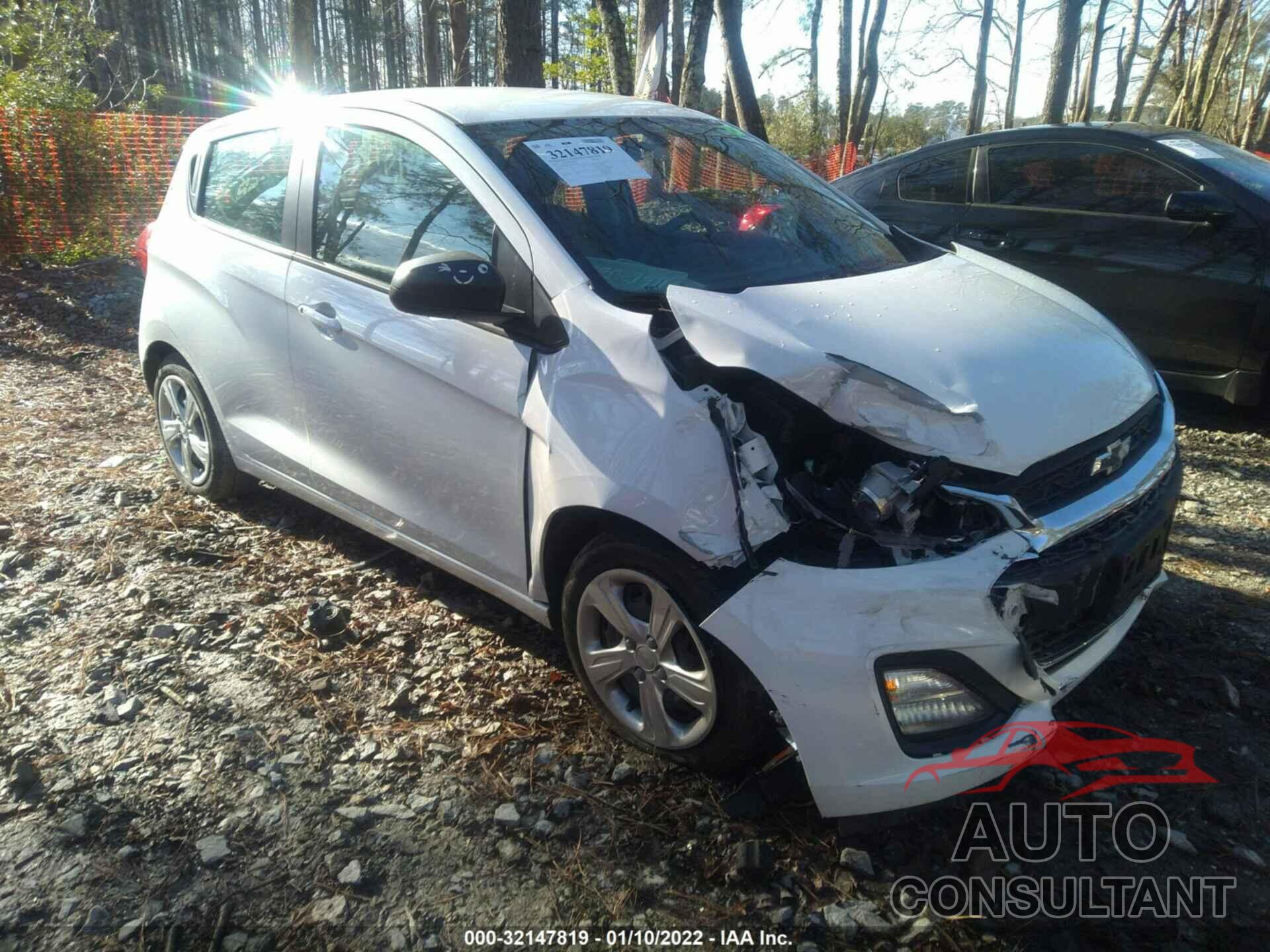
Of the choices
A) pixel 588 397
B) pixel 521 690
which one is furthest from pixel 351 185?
pixel 521 690

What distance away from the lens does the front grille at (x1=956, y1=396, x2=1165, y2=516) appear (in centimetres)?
231

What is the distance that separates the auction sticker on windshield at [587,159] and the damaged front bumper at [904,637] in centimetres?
147

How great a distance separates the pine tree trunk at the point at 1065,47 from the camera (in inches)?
615

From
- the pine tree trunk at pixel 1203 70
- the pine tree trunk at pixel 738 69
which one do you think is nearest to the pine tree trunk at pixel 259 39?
the pine tree trunk at pixel 1203 70

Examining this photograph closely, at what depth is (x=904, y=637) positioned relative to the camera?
2.16 metres

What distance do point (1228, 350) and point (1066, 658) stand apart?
359 centimetres

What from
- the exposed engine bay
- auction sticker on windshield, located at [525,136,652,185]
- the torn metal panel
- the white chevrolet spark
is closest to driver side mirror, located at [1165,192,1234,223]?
the white chevrolet spark

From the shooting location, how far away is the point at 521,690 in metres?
3.16

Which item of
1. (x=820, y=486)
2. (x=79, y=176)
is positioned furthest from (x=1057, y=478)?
(x=79, y=176)

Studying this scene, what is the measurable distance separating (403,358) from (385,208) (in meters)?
0.59

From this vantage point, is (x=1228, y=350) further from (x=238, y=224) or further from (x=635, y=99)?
(x=238, y=224)

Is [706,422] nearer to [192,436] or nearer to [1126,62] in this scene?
[192,436]

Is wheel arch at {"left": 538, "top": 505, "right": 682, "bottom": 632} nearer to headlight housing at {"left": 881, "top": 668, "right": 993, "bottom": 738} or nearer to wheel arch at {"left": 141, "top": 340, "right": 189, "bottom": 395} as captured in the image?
headlight housing at {"left": 881, "top": 668, "right": 993, "bottom": 738}

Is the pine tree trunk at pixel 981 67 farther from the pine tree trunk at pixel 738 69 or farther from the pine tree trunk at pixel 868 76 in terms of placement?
the pine tree trunk at pixel 738 69
